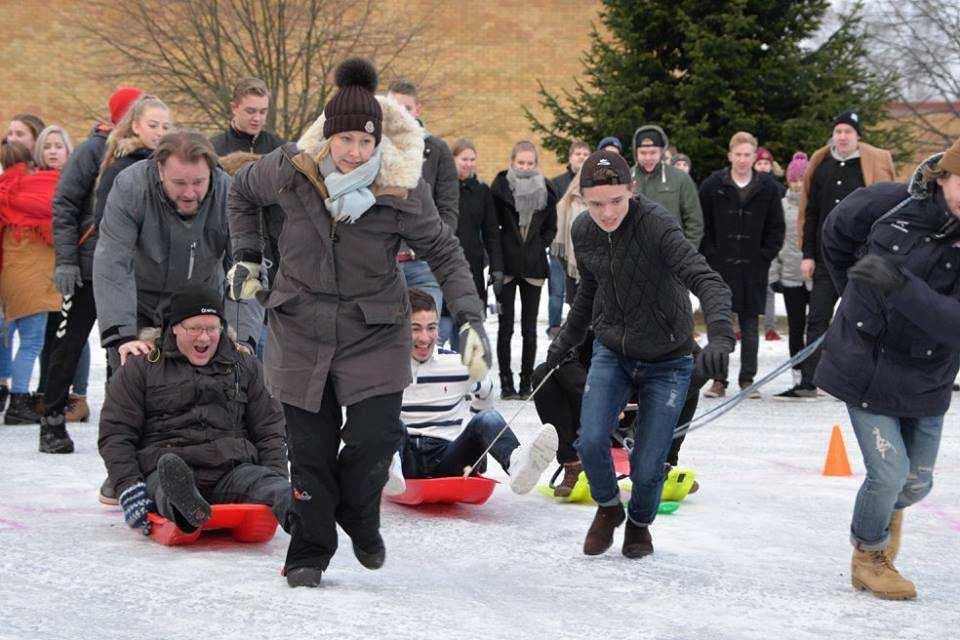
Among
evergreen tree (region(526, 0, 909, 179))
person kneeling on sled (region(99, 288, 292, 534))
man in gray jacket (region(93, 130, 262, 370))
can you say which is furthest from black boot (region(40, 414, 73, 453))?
evergreen tree (region(526, 0, 909, 179))

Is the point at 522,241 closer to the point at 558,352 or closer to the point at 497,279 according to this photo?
the point at 497,279

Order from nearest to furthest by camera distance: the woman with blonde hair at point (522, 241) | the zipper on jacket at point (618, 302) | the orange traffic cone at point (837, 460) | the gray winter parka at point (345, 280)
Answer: the gray winter parka at point (345, 280), the zipper on jacket at point (618, 302), the orange traffic cone at point (837, 460), the woman with blonde hair at point (522, 241)

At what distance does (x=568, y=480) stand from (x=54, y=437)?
3.17m

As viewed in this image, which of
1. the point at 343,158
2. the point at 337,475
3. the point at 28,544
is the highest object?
the point at 343,158

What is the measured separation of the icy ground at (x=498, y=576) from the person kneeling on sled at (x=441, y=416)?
258 mm

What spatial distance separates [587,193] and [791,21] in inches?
519

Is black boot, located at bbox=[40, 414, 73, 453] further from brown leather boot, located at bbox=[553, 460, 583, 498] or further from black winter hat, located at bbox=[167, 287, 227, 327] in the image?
brown leather boot, located at bbox=[553, 460, 583, 498]

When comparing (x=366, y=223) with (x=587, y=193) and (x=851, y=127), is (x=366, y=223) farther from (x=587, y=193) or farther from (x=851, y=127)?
(x=851, y=127)

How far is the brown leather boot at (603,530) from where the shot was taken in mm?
5773

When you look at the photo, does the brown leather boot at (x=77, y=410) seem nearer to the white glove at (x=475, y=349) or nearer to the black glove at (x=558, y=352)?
the black glove at (x=558, y=352)

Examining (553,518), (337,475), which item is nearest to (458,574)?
(337,475)

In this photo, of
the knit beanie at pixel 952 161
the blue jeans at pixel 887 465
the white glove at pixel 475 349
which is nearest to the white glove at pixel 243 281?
the white glove at pixel 475 349

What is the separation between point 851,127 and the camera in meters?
10.8

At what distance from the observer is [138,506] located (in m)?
5.80
